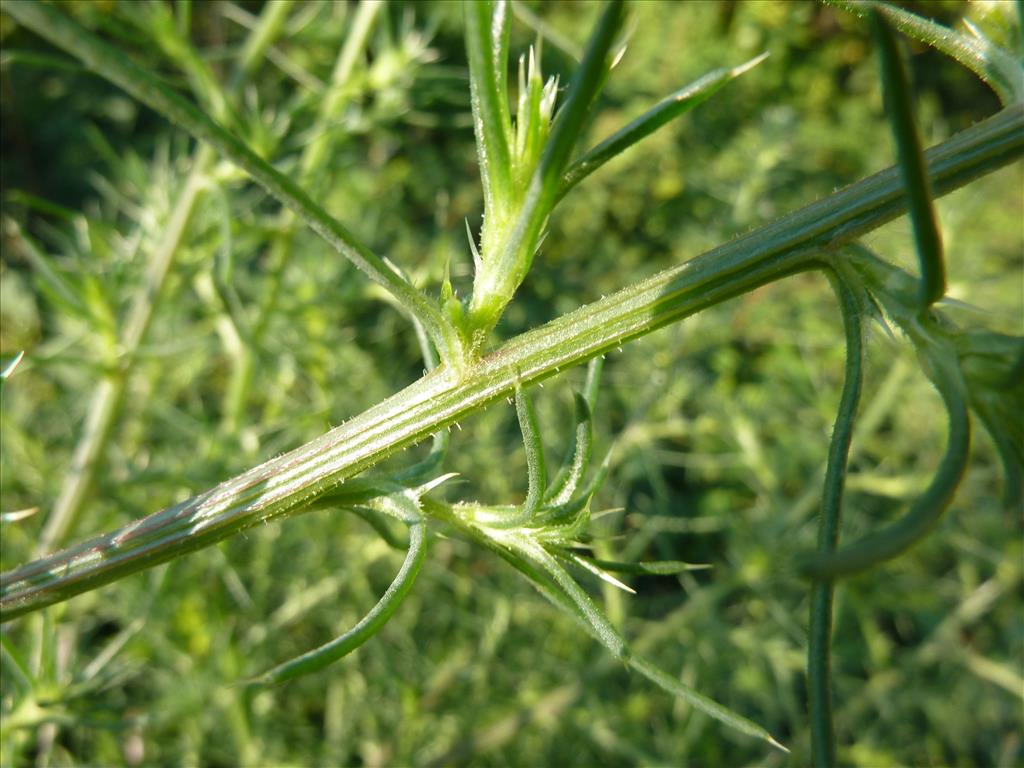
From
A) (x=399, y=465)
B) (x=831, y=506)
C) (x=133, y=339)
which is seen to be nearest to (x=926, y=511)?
(x=831, y=506)

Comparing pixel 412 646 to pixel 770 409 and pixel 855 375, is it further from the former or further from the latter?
pixel 855 375

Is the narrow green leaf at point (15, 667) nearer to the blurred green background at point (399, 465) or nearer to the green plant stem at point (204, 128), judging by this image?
the blurred green background at point (399, 465)

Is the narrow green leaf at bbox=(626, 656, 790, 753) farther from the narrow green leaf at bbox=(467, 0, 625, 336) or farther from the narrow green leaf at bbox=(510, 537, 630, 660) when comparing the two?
the narrow green leaf at bbox=(467, 0, 625, 336)

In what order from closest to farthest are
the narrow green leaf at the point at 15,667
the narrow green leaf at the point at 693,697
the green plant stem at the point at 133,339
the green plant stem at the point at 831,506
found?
1. the green plant stem at the point at 831,506
2. the narrow green leaf at the point at 693,697
3. the narrow green leaf at the point at 15,667
4. the green plant stem at the point at 133,339

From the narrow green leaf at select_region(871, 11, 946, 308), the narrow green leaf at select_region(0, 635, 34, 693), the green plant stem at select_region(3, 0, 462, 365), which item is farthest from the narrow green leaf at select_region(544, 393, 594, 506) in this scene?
the narrow green leaf at select_region(0, 635, 34, 693)

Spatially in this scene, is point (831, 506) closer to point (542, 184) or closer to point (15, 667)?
point (542, 184)

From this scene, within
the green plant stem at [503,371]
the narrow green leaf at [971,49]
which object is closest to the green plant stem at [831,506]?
the green plant stem at [503,371]

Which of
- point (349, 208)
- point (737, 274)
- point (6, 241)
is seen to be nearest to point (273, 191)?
point (737, 274)
